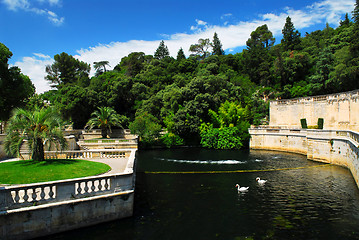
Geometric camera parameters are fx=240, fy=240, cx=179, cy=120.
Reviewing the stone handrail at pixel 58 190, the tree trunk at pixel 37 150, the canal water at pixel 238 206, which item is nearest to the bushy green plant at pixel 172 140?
the canal water at pixel 238 206

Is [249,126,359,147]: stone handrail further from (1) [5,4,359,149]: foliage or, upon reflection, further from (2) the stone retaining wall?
(1) [5,4,359,149]: foliage

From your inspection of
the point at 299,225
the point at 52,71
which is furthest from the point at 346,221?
the point at 52,71

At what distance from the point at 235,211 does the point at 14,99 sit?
30473mm

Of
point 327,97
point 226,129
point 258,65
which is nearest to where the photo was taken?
point 327,97

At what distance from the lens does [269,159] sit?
91.7 ft

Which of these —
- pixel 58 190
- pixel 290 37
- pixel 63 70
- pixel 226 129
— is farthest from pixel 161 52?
pixel 58 190

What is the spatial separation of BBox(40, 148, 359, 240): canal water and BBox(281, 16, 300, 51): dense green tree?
5782 cm

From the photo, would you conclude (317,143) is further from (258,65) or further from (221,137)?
(258,65)

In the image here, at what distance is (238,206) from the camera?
42.9ft

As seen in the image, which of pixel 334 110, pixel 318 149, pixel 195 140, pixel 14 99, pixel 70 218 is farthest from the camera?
pixel 195 140

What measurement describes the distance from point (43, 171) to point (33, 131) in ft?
8.53

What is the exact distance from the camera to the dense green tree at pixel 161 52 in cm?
8956

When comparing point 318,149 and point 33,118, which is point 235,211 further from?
point 318,149

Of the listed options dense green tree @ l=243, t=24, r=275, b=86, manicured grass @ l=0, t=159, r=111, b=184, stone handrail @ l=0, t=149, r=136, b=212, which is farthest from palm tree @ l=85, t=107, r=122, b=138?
dense green tree @ l=243, t=24, r=275, b=86
